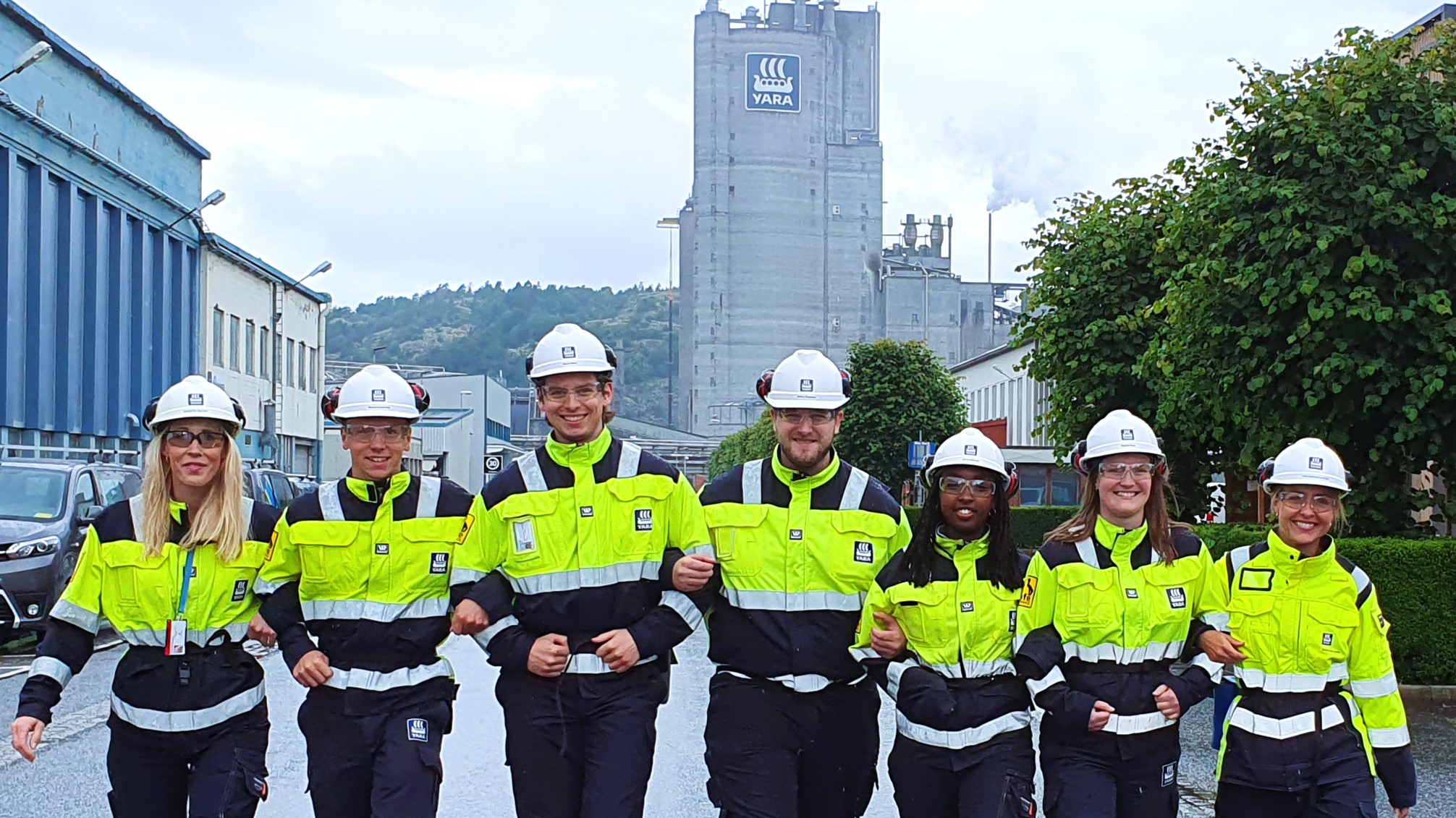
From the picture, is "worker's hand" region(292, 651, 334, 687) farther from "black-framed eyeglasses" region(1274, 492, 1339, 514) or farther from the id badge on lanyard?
"black-framed eyeglasses" region(1274, 492, 1339, 514)

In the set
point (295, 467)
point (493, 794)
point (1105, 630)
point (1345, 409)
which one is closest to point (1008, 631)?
point (1105, 630)

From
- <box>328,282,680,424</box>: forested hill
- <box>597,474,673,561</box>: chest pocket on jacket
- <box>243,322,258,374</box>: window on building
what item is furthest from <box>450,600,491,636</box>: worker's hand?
<box>328,282,680,424</box>: forested hill

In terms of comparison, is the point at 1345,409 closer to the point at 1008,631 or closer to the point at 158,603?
the point at 1008,631

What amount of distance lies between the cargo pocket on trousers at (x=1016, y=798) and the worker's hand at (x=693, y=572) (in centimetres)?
121

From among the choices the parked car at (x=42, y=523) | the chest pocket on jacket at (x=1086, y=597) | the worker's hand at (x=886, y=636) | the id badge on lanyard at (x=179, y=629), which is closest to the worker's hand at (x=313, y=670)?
the id badge on lanyard at (x=179, y=629)

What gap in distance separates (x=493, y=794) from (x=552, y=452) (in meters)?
3.86

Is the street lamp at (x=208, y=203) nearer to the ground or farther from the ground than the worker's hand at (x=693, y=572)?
→ farther from the ground

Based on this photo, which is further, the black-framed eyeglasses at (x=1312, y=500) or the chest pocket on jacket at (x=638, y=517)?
the black-framed eyeglasses at (x=1312, y=500)

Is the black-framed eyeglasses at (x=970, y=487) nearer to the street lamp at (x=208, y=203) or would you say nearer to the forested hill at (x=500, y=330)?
the street lamp at (x=208, y=203)

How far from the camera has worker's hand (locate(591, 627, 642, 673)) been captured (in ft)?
17.6

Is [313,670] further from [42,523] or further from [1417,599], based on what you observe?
[42,523]

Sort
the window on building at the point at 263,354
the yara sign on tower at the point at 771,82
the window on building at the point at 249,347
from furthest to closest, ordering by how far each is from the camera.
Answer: the yara sign on tower at the point at 771,82, the window on building at the point at 263,354, the window on building at the point at 249,347

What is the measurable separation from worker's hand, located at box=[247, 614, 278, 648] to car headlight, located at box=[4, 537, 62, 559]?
1158cm

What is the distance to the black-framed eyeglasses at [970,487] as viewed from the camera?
18.4 ft
